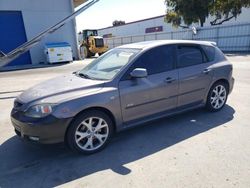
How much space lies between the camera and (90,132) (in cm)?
358

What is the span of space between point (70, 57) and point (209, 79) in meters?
15.7

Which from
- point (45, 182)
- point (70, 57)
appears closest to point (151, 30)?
point (70, 57)

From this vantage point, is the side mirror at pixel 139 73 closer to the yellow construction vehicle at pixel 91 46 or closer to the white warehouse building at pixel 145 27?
the yellow construction vehicle at pixel 91 46

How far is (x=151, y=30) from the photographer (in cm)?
4356

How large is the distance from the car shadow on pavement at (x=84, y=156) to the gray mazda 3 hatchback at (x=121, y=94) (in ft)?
0.91

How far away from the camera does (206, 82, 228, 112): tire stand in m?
4.95

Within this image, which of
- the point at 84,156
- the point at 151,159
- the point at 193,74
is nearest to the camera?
the point at 151,159

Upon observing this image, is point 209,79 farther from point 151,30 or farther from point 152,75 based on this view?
point 151,30

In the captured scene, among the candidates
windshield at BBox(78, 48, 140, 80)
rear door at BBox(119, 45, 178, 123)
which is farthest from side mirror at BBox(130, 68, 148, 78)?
windshield at BBox(78, 48, 140, 80)

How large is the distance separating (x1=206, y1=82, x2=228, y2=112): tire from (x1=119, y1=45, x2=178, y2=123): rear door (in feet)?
3.37

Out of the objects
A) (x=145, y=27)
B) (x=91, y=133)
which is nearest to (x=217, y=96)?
(x=91, y=133)

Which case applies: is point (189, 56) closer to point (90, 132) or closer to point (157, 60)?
point (157, 60)

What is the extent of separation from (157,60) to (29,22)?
56.8 feet

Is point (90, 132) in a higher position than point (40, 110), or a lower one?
lower
